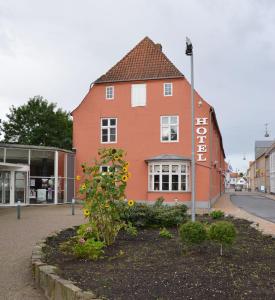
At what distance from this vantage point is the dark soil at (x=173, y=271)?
218 inches

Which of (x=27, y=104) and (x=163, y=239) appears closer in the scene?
(x=163, y=239)

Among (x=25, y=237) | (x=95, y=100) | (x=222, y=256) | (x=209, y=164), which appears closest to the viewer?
(x=222, y=256)

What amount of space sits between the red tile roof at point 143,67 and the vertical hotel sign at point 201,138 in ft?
12.2

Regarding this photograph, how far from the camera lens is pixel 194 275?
6301mm

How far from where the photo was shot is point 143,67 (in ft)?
105

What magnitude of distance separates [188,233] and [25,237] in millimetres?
5959

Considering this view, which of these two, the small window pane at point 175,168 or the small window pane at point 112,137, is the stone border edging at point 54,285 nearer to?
the small window pane at point 175,168

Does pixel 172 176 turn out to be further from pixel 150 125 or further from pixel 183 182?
pixel 150 125

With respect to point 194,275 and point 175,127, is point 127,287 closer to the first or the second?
point 194,275

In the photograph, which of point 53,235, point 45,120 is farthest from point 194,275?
point 45,120

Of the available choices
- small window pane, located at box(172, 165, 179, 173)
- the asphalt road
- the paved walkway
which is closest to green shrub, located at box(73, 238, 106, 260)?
the paved walkway

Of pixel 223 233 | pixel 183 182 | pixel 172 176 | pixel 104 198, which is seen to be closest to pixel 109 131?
pixel 172 176

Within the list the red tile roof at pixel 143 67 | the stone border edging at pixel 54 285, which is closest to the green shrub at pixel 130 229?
the stone border edging at pixel 54 285

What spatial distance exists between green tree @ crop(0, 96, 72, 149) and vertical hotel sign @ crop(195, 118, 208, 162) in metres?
28.7
